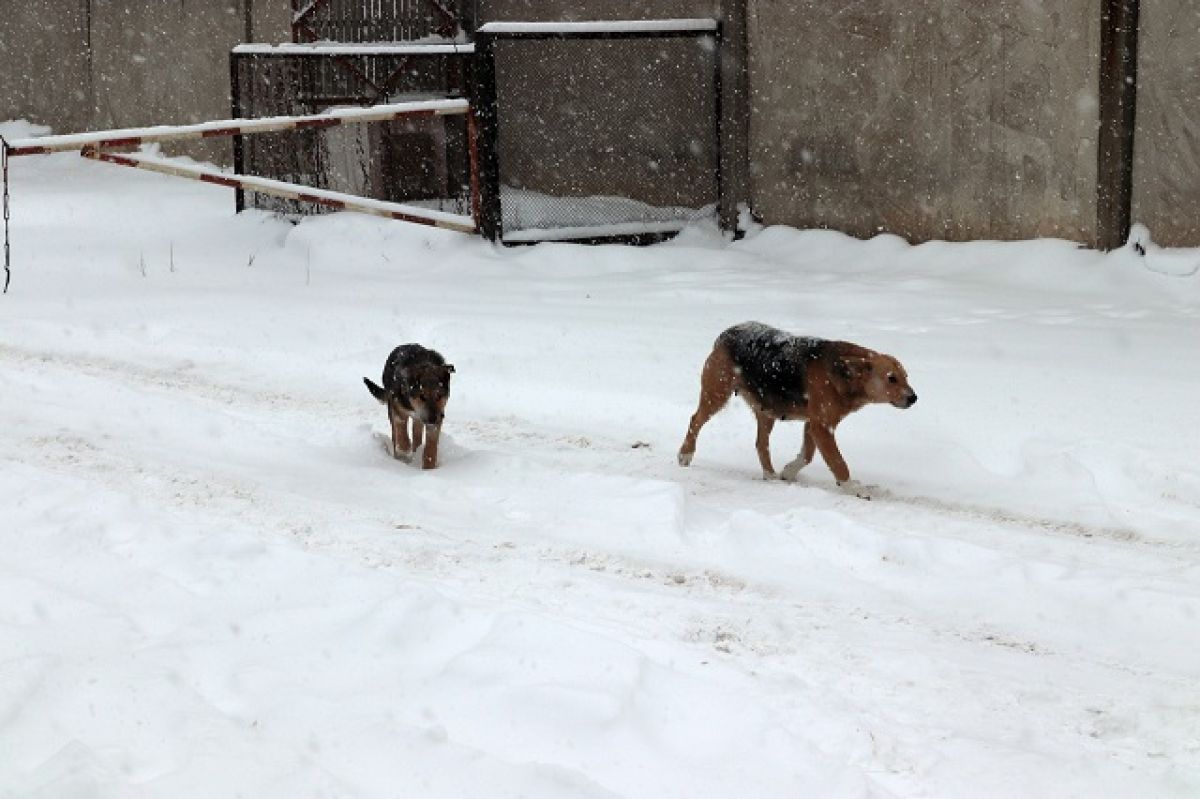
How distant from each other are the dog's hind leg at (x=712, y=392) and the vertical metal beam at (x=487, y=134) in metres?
6.70

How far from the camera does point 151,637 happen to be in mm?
6055

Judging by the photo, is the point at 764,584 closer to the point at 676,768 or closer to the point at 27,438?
the point at 676,768

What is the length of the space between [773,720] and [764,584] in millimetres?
1609

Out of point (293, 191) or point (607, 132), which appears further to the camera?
point (607, 132)

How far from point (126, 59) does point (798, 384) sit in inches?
657

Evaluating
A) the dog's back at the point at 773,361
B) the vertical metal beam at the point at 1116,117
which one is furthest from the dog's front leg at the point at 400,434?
the vertical metal beam at the point at 1116,117

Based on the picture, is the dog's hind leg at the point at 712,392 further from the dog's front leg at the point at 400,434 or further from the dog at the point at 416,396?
the dog's front leg at the point at 400,434

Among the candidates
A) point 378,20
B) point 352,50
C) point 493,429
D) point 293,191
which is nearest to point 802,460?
point 493,429

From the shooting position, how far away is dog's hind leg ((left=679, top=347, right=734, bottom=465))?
885 cm

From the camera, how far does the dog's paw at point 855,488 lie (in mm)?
8357

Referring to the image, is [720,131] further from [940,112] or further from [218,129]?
[218,129]

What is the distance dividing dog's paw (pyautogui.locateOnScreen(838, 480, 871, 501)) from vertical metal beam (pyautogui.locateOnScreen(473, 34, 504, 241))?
744 cm

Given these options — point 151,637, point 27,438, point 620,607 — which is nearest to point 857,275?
point 27,438

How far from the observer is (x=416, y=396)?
29.2ft
